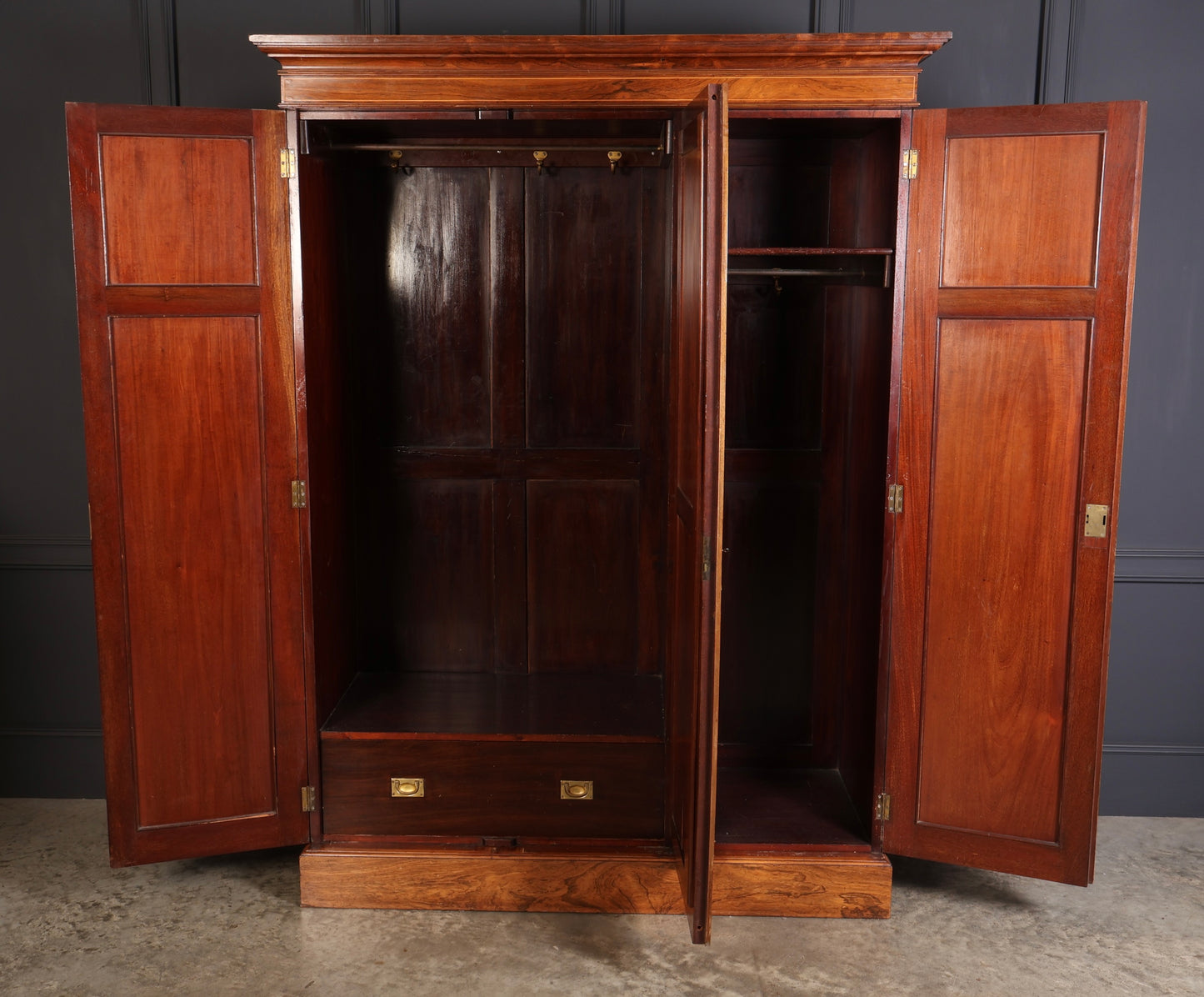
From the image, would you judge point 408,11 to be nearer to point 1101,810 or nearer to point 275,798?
point 275,798

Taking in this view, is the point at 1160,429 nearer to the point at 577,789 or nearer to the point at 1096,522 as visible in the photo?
the point at 1096,522

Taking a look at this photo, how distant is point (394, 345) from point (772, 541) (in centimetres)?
145

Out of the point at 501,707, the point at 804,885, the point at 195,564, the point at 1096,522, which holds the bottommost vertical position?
the point at 804,885

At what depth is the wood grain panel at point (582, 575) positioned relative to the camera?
11.4ft

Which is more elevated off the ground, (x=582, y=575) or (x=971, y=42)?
(x=971, y=42)

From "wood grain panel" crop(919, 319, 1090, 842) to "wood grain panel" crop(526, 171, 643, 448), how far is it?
42.6 inches

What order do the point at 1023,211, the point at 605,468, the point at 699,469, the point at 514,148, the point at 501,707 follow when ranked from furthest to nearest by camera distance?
the point at 605,468 < the point at 501,707 < the point at 514,148 < the point at 1023,211 < the point at 699,469

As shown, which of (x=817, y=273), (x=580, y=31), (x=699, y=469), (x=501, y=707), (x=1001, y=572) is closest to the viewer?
(x=699, y=469)

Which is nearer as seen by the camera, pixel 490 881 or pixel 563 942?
pixel 563 942

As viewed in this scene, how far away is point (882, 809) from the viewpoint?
9.70 feet

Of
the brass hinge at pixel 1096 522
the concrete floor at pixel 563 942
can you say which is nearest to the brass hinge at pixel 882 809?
the concrete floor at pixel 563 942

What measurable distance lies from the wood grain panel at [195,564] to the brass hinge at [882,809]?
1.79 m

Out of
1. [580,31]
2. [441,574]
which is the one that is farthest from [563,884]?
[580,31]

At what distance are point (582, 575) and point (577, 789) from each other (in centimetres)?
77
